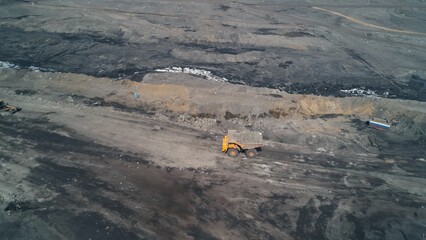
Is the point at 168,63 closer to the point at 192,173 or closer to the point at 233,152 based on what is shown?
the point at 233,152

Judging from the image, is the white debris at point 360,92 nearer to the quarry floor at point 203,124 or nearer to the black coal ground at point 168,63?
the quarry floor at point 203,124

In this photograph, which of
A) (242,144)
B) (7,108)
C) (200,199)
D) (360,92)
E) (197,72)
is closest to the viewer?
(200,199)

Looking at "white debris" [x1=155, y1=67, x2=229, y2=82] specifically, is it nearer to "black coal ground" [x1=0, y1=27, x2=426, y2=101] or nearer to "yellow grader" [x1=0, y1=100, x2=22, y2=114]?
"black coal ground" [x1=0, y1=27, x2=426, y2=101]

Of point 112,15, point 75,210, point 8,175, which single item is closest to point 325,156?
point 75,210

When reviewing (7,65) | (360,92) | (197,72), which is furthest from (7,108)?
(360,92)

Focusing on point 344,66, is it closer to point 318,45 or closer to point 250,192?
point 318,45

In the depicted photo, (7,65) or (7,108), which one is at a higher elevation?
(7,65)

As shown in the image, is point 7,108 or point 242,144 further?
point 7,108

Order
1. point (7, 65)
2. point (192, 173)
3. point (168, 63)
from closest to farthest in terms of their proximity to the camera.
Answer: point (192, 173) < point (7, 65) < point (168, 63)

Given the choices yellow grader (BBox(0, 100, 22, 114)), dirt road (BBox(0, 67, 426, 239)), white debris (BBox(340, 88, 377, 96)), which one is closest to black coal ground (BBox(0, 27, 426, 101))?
white debris (BBox(340, 88, 377, 96))
